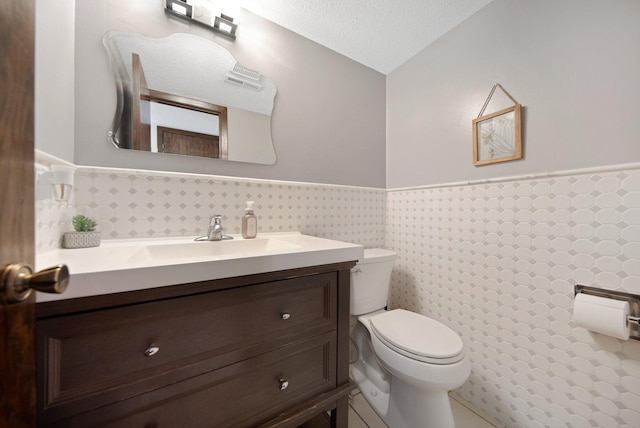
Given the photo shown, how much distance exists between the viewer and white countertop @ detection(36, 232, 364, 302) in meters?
0.49

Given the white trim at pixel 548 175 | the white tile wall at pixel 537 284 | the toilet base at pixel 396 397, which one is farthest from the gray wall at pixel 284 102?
the toilet base at pixel 396 397

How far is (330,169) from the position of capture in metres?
1.52

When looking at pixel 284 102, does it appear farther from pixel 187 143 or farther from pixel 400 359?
pixel 400 359

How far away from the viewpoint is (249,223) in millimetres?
1132

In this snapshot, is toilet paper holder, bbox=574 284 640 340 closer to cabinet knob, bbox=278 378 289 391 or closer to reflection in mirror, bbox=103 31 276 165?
cabinet knob, bbox=278 378 289 391

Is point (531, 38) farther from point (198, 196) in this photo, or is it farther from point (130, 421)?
point (130, 421)

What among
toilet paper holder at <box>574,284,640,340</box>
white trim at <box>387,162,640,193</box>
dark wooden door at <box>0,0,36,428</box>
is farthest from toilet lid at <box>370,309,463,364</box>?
dark wooden door at <box>0,0,36,428</box>

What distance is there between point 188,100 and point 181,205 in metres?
0.51

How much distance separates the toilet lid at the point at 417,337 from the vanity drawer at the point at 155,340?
508 millimetres

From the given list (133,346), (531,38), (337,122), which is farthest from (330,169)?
(133,346)

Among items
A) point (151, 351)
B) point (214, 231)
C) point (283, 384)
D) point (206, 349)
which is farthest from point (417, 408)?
point (214, 231)

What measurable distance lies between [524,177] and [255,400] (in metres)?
1.45

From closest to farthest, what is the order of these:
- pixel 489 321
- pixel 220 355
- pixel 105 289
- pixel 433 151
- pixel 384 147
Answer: pixel 105 289
pixel 220 355
pixel 489 321
pixel 433 151
pixel 384 147

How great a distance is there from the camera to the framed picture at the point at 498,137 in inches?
43.4
